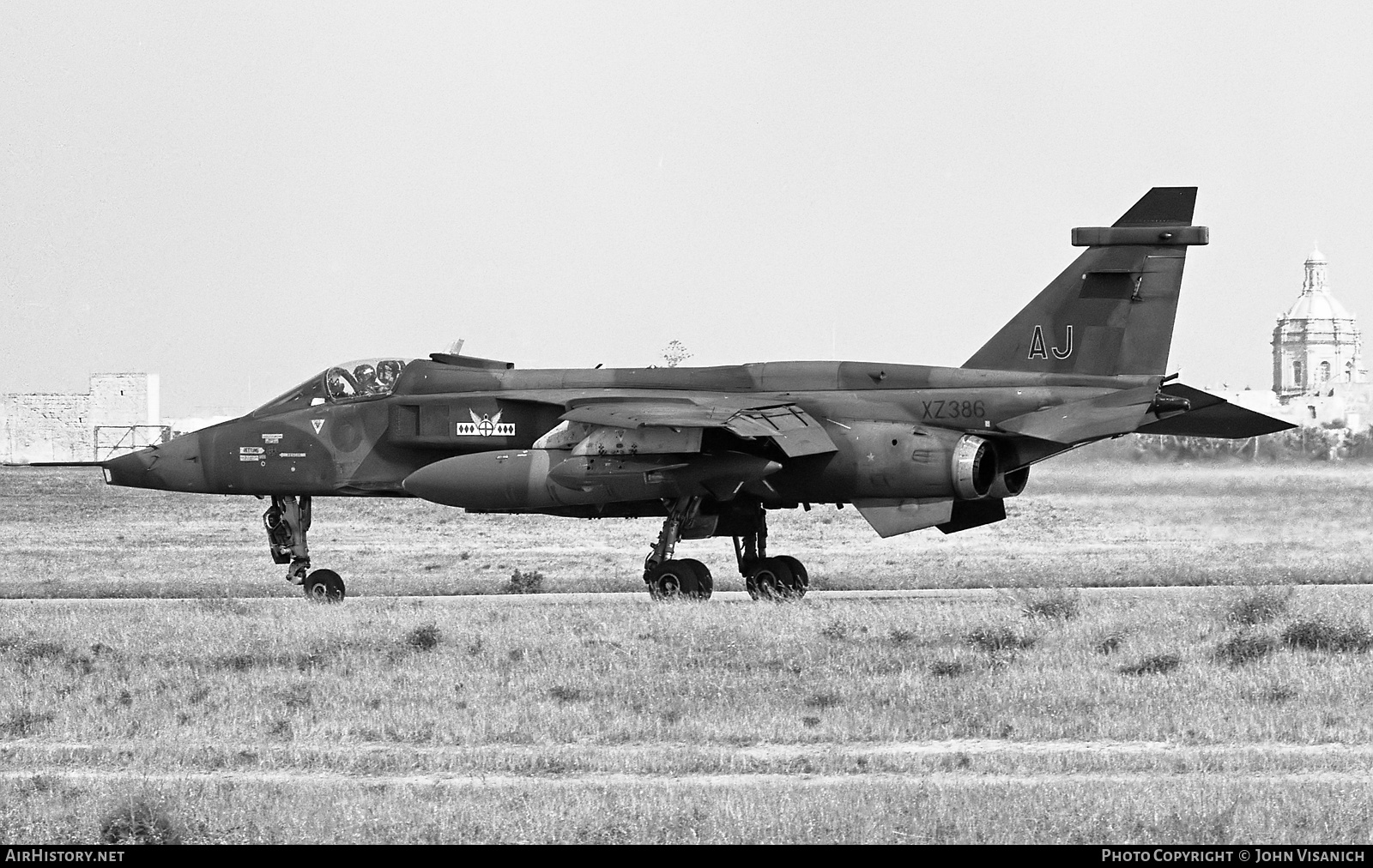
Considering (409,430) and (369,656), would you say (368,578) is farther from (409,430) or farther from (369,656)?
(369,656)

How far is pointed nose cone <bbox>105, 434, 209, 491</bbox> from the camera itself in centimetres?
2364

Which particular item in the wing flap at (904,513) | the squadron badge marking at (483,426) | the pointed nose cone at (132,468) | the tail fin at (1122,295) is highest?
the tail fin at (1122,295)

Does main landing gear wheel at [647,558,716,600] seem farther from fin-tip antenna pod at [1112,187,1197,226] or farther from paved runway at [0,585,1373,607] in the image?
fin-tip antenna pod at [1112,187,1197,226]

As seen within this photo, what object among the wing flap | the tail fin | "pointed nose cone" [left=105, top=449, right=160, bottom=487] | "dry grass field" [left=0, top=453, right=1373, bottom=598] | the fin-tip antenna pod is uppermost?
the fin-tip antenna pod

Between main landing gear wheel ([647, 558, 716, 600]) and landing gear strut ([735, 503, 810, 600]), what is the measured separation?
81 cm

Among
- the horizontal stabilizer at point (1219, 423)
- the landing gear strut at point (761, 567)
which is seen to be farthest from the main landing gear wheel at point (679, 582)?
the horizontal stabilizer at point (1219, 423)

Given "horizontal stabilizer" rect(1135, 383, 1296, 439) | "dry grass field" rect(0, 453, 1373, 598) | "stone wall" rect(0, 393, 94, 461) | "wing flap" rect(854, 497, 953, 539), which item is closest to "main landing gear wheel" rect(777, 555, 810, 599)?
"wing flap" rect(854, 497, 953, 539)

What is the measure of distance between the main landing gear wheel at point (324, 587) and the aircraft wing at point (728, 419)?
4041 millimetres

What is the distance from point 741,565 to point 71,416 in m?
87.7

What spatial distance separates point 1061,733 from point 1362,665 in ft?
13.2

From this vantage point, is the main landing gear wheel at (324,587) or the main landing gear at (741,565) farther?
the main landing gear wheel at (324,587)

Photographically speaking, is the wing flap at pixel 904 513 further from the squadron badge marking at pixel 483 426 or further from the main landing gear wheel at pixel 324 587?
the main landing gear wheel at pixel 324 587

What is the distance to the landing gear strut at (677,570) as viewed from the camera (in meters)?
21.3

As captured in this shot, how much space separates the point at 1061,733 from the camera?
12125 mm
